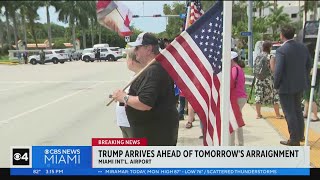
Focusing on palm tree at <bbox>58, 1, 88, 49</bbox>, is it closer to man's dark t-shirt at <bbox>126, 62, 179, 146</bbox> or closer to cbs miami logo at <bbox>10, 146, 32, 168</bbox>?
man's dark t-shirt at <bbox>126, 62, 179, 146</bbox>

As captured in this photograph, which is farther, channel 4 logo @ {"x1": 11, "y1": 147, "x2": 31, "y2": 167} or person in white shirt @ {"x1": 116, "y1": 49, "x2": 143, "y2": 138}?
person in white shirt @ {"x1": 116, "y1": 49, "x2": 143, "y2": 138}

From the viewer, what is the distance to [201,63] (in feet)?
12.5

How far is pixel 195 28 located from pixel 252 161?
1094mm

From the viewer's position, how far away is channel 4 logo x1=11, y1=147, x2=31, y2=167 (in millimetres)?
3662

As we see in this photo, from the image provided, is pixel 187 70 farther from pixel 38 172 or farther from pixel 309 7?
pixel 309 7

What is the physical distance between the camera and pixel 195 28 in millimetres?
3762

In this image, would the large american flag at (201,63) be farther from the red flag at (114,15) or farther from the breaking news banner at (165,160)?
the red flag at (114,15)

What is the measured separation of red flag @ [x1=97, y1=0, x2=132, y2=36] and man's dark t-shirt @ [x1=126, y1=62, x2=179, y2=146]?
1.88ft

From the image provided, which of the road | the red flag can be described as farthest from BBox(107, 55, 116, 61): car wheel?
the red flag

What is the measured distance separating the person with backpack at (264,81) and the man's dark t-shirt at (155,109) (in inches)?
236

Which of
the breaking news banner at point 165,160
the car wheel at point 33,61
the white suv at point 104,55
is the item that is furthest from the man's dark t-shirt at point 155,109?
the car wheel at point 33,61

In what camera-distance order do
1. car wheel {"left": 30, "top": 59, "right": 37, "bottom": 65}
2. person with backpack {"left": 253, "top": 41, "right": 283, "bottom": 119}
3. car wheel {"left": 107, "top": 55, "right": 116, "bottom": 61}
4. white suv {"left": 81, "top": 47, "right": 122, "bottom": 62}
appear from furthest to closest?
car wheel {"left": 30, "top": 59, "right": 37, "bottom": 65}, car wheel {"left": 107, "top": 55, "right": 116, "bottom": 61}, white suv {"left": 81, "top": 47, "right": 122, "bottom": 62}, person with backpack {"left": 253, "top": 41, "right": 283, "bottom": 119}

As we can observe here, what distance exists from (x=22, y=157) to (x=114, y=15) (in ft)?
4.48
